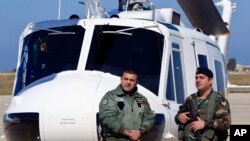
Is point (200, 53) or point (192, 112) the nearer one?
point (192, 112)

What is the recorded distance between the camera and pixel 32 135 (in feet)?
22.5

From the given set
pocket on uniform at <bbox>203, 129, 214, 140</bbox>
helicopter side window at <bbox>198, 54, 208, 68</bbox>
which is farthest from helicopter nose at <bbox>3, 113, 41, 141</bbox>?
helicopter side window at <bbox>198, 54, 208, 68</bbox>

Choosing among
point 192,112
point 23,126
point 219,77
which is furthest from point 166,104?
point 219,77

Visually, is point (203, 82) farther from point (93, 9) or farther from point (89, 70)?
point (93, 9)

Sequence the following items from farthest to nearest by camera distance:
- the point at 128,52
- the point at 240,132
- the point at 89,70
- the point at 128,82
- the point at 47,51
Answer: the point at 47,51 < the point at 128,52 < the point at 89,70 < the point at 128,82 < the point at 240,132

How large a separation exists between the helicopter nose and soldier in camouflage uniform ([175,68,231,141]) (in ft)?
4.66

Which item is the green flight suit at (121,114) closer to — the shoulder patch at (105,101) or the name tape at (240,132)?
the shoulder patch at (105,101)

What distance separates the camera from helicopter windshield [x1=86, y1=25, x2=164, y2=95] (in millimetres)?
7723

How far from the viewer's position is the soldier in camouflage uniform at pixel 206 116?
6.29m

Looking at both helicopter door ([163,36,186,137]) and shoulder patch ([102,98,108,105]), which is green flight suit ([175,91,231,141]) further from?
helicopter door ([163,36,186,137])

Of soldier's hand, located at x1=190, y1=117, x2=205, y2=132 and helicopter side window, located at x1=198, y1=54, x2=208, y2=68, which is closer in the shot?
soldier's hand, located at x1=190, y1=117, x2=205, y2=132

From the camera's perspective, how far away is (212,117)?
6320mm

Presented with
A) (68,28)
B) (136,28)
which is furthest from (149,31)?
(68,28)

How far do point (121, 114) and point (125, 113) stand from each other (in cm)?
4
